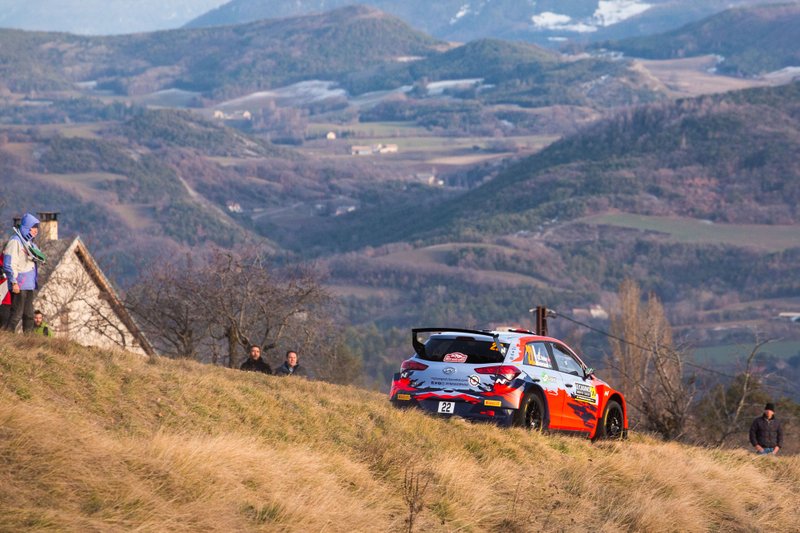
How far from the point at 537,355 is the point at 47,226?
2742cm

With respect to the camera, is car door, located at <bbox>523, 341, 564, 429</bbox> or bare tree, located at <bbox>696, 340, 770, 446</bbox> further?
bare tree, located at <bbox>696, 340, 770, 446</bbox>

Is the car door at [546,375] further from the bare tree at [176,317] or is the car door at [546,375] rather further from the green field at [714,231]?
the green field at [714,231]

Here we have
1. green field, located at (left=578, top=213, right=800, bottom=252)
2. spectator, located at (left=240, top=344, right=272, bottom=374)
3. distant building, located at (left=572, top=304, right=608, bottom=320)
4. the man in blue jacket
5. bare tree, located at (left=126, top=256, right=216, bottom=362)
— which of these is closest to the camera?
the man in blue jacket

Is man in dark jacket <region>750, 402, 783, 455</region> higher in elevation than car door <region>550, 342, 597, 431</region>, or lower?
lower

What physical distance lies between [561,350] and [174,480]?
8.51 meters

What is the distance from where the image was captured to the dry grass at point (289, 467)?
393 inches

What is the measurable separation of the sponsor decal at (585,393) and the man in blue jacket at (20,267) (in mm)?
6883

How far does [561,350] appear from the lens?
59.4ft

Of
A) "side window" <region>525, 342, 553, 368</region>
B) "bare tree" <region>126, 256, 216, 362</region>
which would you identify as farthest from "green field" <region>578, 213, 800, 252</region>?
"side window" <region>525, 342, 553, 368</region>

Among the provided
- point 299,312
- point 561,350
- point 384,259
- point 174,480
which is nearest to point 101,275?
point 299,312

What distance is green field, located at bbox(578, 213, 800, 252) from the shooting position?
18062cm

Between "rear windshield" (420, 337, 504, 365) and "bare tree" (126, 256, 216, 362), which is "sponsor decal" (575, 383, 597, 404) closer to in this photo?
"rear windshield" (420, 337, 504, 365)

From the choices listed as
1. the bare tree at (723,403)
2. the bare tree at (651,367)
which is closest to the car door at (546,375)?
the bare tree at (651,367)

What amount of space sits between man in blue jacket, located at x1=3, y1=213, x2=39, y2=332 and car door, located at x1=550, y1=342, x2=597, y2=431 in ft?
21.4
